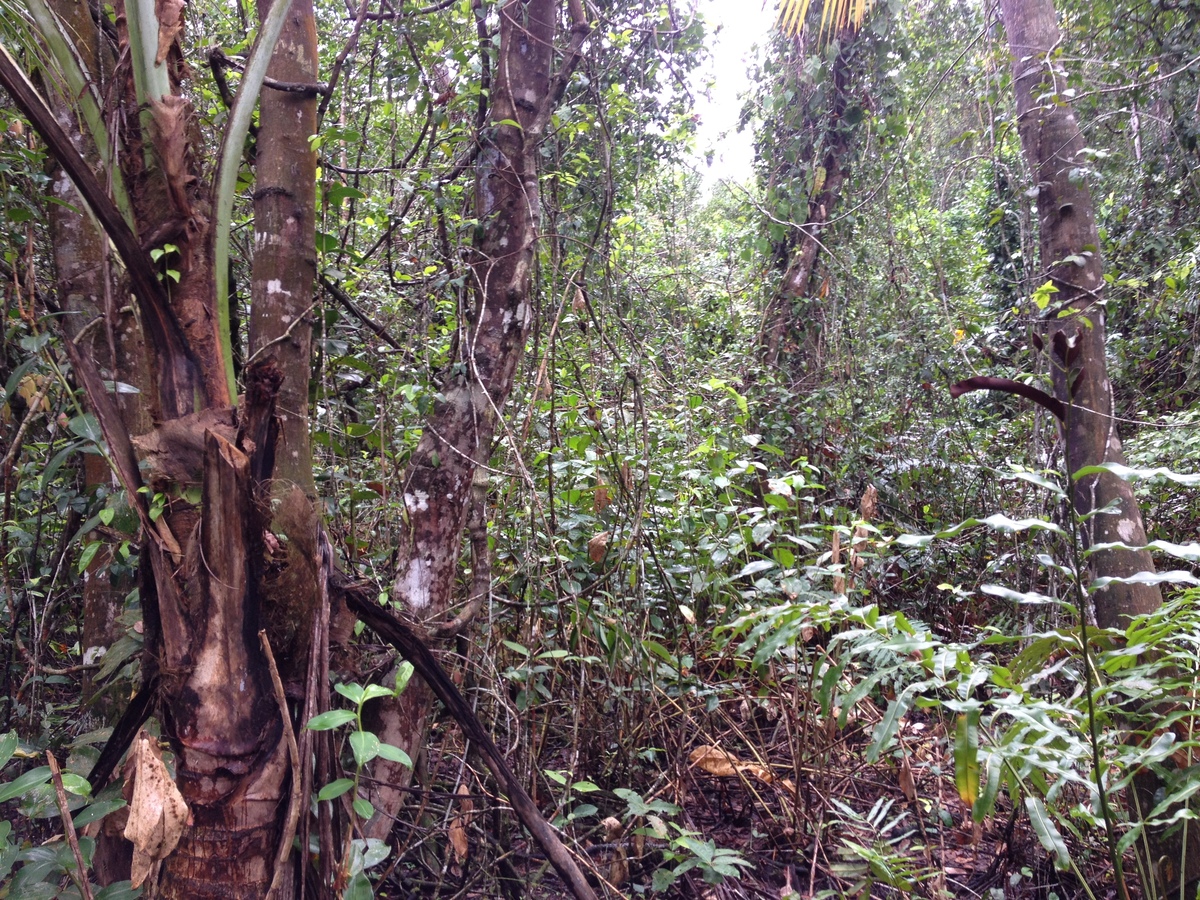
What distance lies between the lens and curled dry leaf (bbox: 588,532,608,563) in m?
2.46

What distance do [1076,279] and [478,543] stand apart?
2246mm

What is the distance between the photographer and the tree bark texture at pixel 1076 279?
2320 mm

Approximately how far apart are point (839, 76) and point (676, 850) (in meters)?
5.36

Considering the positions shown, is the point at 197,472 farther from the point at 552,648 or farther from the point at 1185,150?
the point at 1185,150

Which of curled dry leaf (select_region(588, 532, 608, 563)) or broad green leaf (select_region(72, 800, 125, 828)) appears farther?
curled dry leaf (select_region(588, 532, 608, 563))

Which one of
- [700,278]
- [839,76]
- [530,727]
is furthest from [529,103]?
[839,76]

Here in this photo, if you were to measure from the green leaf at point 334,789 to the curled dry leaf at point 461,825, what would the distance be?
0.63 metres

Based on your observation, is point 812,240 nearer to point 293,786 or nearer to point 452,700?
point 452,700

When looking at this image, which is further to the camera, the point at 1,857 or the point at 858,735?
the point at 858,735

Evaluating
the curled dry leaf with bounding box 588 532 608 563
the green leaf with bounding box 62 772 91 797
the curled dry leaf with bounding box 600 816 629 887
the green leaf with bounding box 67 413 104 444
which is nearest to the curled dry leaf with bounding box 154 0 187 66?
the green leaf with bounding box 67 413 104 444

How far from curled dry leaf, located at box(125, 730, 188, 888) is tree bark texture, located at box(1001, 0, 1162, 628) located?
7.97 feet

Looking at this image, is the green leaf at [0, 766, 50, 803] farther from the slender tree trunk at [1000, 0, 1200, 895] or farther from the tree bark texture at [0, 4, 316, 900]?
the slender tree trunk at [1000, 0, 1200, 895]

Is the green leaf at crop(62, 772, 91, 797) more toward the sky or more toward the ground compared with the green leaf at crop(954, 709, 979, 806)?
more toward the sky

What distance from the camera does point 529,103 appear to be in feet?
7.30
